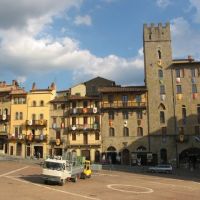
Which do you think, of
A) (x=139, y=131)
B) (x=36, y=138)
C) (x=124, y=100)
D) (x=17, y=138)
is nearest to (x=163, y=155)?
(x=139, y=131)

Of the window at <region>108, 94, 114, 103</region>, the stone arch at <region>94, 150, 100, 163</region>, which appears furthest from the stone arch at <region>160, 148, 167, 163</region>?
the window at <region>108, 94, 114, 103</region>

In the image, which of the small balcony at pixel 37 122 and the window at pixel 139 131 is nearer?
the window at pixel 139 131

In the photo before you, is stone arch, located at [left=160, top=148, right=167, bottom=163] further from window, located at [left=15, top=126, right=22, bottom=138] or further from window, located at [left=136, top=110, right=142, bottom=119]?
window, located at [left=15, top=126, right=22, bottom=138]

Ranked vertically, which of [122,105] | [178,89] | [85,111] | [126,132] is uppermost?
[178,89]

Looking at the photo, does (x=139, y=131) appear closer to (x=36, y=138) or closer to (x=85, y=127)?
(x=85, y=127)

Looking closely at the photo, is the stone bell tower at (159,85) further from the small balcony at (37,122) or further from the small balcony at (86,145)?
the small balcony at (37,122)

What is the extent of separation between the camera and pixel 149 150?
222ft

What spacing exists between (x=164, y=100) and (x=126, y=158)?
1285 cm

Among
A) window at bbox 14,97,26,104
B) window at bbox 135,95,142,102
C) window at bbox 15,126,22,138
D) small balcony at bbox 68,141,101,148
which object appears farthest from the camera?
window at bbox 14,97,26,104

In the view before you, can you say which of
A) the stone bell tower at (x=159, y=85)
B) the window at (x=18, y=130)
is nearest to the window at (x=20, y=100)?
the window at (x=18, y=130)

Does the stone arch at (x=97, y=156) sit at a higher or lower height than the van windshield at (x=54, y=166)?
higher

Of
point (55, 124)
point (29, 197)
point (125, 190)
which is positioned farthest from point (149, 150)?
point (29, 197)

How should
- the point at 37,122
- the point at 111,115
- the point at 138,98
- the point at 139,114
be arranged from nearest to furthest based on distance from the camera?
1. the point at 139,114
2. the point at 138,98
3. the point at 111,115
4. the point at 37,122

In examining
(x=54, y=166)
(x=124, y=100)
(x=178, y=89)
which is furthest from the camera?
(x=124, y=100)
